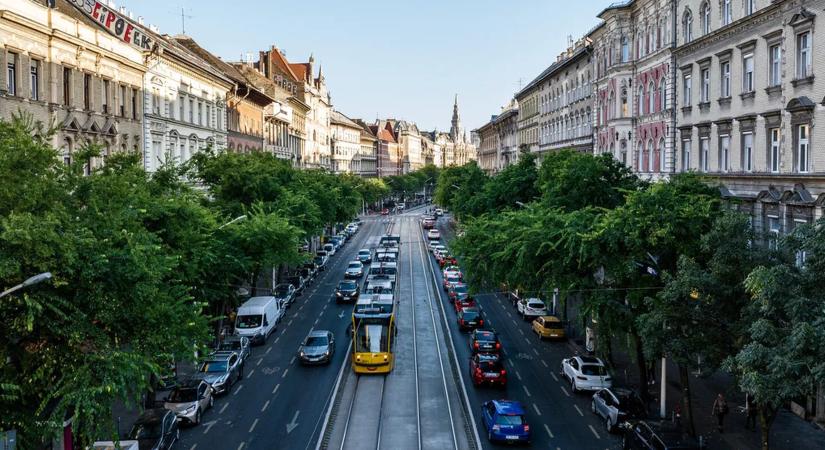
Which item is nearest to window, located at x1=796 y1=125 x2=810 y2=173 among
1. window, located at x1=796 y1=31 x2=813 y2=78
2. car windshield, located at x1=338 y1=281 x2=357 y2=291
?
window, located at x1=796 y1=31 x2=813 y2=78

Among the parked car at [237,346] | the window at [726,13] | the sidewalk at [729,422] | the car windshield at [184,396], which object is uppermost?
the window at [726,13]

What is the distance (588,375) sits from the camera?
32.8 m

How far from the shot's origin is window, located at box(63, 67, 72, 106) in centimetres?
3728

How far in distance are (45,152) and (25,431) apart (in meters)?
6.29

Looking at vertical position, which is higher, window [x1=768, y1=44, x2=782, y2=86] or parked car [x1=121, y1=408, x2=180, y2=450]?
window [x1=768, y1=44, x2=782, y2=86]

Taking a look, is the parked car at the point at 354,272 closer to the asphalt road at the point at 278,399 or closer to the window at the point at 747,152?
the asphalt road at the point at 278,399

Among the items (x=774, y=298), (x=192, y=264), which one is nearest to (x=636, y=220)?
(x=774, y=298)

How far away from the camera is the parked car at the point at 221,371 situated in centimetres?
3241

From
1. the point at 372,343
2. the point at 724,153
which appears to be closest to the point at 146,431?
the point at 372,343

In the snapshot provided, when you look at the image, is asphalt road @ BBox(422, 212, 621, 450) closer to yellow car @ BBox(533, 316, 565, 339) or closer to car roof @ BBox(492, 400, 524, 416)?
yellow car @ BBox(533, 316, 565, 339)

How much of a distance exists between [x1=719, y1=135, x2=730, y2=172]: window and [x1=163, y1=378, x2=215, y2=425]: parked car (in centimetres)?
2448

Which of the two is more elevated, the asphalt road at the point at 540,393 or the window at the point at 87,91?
the window at the point at 87,91

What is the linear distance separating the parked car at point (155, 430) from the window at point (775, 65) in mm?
25570

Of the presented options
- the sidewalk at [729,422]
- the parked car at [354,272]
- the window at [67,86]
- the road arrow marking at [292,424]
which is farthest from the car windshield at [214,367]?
the parked car at [354,272]
